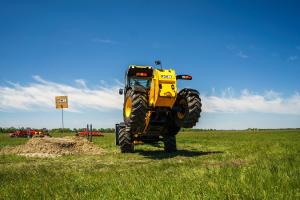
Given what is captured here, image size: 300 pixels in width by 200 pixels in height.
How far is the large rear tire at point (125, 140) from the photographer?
1730cm

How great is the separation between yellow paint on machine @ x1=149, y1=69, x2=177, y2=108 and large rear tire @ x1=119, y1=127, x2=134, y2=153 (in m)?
2.84

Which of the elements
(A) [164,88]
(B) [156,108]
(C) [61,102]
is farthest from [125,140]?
(C) [61,102]

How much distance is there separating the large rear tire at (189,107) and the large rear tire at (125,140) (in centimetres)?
285

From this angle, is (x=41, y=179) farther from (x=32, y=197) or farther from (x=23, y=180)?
(x=32, y=197)

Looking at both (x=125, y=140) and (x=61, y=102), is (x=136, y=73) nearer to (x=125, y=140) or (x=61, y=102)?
(x=125, y=140)

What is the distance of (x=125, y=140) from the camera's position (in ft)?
57.0

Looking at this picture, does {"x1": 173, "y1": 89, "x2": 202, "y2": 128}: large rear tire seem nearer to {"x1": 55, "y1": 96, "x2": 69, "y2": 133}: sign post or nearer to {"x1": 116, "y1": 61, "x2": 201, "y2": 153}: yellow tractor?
{"x1": 116, "y1": 61, "x2": 201, "y2": 153}: yellow tractor

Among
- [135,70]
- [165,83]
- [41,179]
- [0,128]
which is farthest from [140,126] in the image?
[0,128]

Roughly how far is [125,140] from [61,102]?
54.1 feet

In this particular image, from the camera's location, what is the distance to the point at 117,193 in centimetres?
606

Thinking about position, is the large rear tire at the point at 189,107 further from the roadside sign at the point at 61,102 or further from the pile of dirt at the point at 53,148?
the roadside sign at the point at 61,102

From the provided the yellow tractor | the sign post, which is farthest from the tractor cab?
the sign post

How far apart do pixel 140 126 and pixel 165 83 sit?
2.08 metres

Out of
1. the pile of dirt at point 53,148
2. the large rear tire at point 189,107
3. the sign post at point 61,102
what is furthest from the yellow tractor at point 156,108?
the sign post at point 61,102
